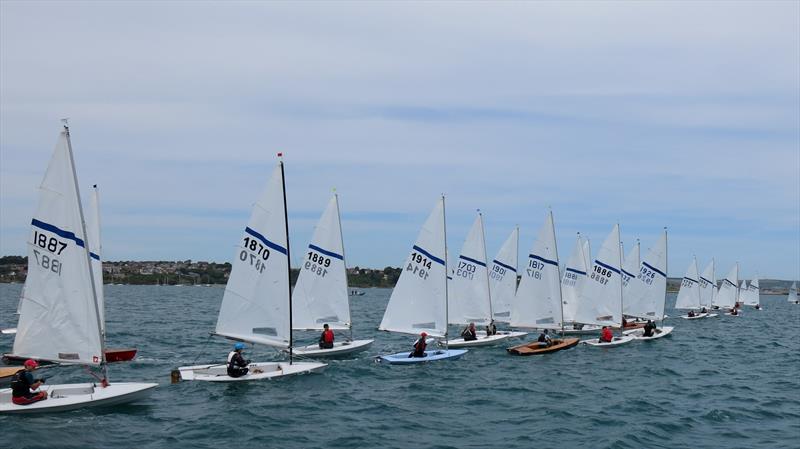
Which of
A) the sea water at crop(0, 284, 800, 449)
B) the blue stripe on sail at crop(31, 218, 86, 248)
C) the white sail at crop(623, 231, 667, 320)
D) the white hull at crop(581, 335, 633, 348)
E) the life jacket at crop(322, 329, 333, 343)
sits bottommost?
the sea water at crop(0, 284, 800, 449)

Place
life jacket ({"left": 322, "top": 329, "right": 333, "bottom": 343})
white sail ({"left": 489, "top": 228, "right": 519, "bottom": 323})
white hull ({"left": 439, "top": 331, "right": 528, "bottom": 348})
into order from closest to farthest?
1. life jacket ({"left": 322, "top": 329, "right": 333, "bottom": 343})
2. white hull ({"left": 439, "top": 331, "right": 528, "bottom": 348})
3. white sail ({"left": 489, "top": 228, "right": 519, "bottom": 323})

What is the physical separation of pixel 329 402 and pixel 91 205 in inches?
625

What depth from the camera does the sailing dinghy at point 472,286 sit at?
4069 cm

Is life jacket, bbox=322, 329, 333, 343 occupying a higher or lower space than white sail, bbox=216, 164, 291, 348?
lower

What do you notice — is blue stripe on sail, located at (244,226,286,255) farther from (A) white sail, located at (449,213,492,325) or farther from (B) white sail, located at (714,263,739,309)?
(B) white sail, located at (714,263,739,309)

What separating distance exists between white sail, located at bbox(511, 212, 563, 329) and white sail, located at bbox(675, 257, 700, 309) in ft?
136

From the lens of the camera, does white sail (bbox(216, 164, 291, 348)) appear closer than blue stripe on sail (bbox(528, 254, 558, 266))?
Yes

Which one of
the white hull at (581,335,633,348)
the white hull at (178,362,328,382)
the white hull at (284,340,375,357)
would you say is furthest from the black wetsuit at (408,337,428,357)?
the white hull at (581,335,633,348)

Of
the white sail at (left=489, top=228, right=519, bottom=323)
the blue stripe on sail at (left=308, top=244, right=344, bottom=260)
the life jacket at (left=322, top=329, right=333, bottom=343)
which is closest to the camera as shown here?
the life jacket at (left=322, top=329, right=333, bottom=343)

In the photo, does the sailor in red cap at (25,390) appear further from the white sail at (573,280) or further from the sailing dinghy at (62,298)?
the white sail at (573,280)

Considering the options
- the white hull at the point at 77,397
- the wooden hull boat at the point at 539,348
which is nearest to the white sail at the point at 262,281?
the white hull at the point at 77,397

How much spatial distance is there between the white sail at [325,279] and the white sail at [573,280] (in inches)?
769

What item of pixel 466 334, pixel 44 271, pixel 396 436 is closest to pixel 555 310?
pixel 466 334

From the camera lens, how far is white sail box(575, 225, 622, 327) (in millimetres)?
41812
